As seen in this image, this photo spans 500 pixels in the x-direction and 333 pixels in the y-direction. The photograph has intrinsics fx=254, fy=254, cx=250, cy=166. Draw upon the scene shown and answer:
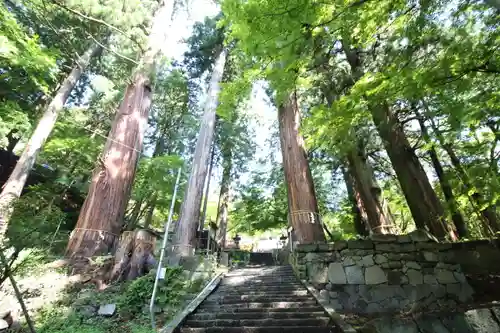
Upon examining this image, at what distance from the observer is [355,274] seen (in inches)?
193

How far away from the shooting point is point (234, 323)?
12.8ft

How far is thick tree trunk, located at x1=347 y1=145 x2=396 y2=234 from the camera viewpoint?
600 centimetres

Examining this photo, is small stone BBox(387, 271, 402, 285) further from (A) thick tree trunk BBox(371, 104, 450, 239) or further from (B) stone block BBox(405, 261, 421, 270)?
(A) thick tree trunk BBox(371, 104, 450, 239)

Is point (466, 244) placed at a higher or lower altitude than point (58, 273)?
higher

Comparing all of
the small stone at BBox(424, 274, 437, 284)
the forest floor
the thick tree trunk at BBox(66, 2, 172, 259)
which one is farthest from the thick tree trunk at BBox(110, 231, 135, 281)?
the small stone at BBox(424, 274, 437, 284)

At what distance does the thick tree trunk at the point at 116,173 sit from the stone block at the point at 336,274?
4.95 metres

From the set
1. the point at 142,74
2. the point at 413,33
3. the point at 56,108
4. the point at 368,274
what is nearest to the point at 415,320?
the point at 368,274

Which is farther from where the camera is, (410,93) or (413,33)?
(413,33)

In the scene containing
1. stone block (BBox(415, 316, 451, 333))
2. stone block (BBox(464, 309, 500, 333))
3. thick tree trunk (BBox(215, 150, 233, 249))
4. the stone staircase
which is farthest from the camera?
thick tree trunk (BBox(215, 150, 233, 249))

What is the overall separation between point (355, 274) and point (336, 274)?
0.35m

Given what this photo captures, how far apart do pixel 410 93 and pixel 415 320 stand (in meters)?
3.61

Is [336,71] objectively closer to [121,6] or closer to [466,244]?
[466,244]

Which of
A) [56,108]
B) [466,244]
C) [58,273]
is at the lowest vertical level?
[58,273]

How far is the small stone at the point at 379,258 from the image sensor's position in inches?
194
